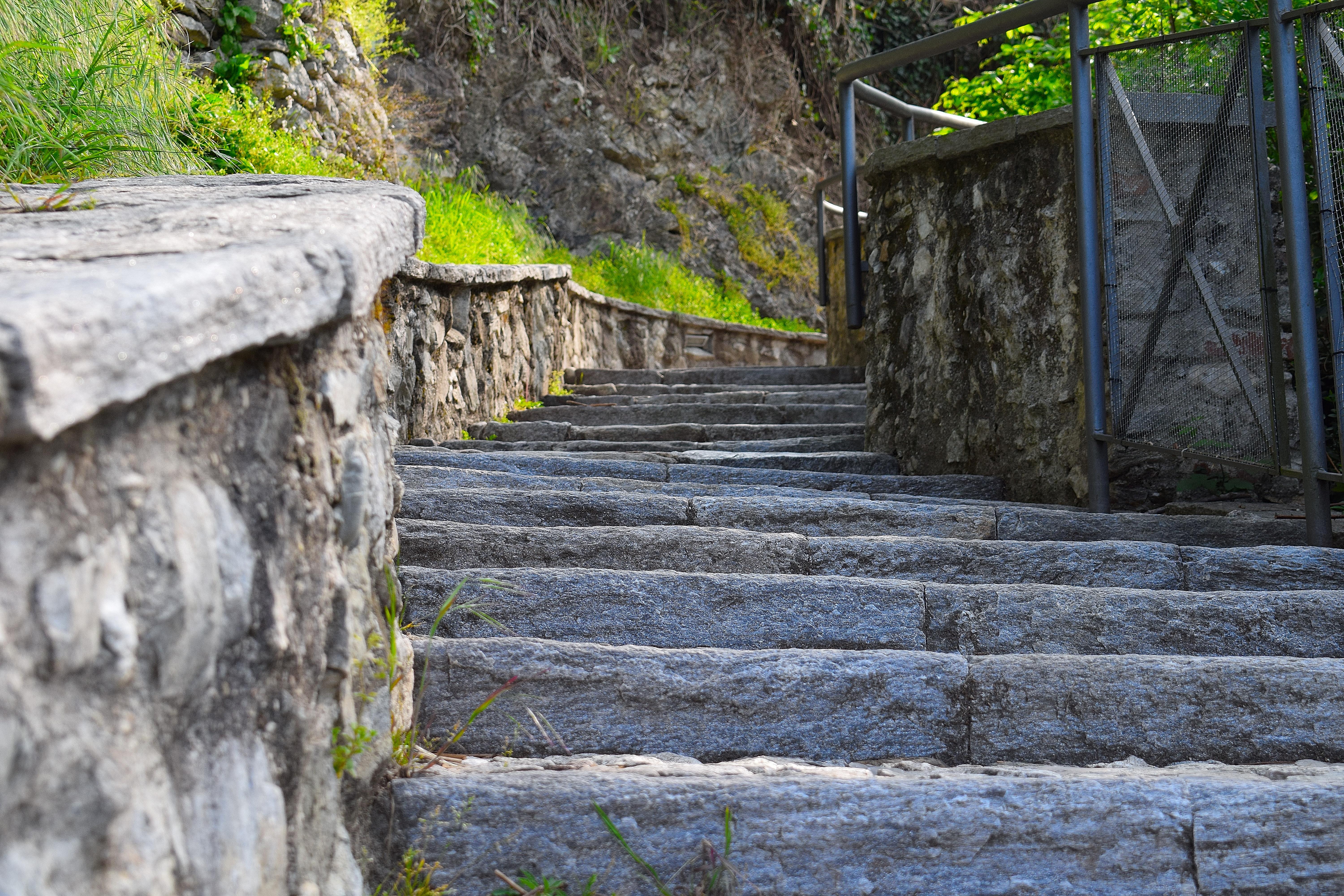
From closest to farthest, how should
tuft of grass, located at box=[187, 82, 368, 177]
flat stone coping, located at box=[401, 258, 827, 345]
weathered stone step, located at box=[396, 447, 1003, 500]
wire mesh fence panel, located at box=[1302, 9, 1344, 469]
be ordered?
wire mesh fence panel, located at box=[1302, 9, 1344, 469] < weathered stone step, located at box=[396, 447, 1003, 500] < tuft of grass, located at box=[187, 82, 368, 177] < flat stone coping, located at box=[401, 258, 827, 345]

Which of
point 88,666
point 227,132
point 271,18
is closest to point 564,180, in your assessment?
point 271,18

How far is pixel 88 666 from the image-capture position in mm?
822

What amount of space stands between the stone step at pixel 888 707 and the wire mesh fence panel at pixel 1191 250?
0.88m

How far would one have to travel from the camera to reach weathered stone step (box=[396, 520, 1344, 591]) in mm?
2273

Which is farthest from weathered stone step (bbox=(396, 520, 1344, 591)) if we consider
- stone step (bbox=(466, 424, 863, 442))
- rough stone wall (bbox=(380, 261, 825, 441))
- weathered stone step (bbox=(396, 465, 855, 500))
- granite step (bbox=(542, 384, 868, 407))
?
granite step (bbox=(542, 384, 868, 407))

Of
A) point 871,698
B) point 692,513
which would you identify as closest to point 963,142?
point 692,513

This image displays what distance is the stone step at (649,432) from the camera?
452 centimetres

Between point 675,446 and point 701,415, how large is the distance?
2.69ft

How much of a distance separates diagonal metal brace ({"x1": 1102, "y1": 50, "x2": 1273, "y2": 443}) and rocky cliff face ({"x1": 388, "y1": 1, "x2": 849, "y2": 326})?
22.1 feet

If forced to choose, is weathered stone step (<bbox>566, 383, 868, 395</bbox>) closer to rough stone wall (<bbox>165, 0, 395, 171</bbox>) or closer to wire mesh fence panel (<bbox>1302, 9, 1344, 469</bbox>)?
rough stone wall (<bbox>165, 0, 395, 171</bbox>)

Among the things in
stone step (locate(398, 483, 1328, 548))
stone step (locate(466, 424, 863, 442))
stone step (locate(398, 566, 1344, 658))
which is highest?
stone step (locate(466, 424, 863, 442))

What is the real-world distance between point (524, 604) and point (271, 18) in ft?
14.4

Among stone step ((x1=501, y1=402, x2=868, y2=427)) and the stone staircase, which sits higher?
stone step ((x1=501, y1=402, x2=868, y2=427))

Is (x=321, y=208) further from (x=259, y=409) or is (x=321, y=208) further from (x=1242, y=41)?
(x=1242, y=41)
